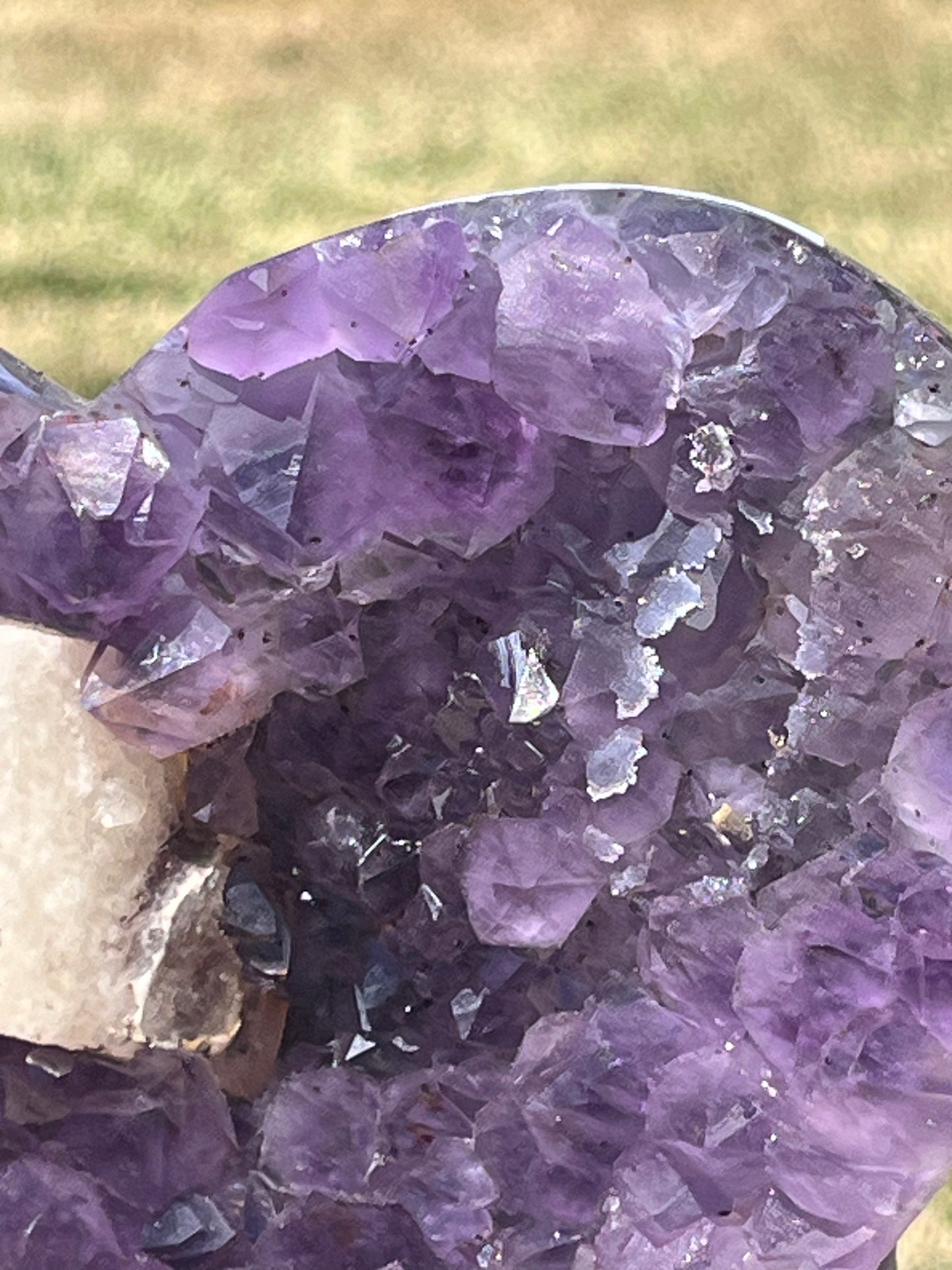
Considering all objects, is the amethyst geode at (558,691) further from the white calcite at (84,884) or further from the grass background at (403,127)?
the grass background at (403,127)

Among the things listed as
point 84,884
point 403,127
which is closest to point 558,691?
point 84,884

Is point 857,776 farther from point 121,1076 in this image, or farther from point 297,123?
point 297,123

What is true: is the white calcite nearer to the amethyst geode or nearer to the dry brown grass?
the amethyst geode

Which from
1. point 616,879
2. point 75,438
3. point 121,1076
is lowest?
point 121,1076

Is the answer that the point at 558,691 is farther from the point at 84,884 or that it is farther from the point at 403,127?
the point at 403,127

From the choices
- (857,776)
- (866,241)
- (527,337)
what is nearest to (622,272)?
(527,337)
